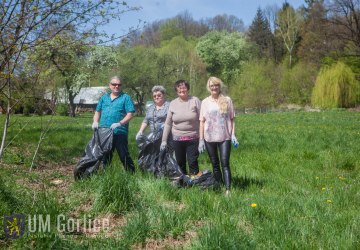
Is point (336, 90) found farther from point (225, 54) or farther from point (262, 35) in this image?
point (262, 35)

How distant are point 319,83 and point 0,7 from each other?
37.9 meters

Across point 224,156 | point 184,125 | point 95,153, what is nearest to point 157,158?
point 184,125

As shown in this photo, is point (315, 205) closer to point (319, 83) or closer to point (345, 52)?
point (319, 83)

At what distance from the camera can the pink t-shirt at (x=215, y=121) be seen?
5.38 meters

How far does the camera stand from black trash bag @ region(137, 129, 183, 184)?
18.2 feet

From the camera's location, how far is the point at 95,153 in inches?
222

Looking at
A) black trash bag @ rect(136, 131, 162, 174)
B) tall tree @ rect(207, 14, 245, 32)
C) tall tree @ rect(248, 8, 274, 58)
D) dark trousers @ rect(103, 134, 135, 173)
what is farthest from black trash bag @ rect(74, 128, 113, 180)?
tall tree @ rect(207, 14, 245, 32)

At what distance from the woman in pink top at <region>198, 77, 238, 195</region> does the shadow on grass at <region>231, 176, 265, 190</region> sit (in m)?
0.35

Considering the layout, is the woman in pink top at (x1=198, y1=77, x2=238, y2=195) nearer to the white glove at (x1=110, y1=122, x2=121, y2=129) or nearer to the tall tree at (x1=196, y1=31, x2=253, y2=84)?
the white glove at (x1=110, y1=122, x2=121, y2=129)

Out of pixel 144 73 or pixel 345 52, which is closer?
pixel 144 73

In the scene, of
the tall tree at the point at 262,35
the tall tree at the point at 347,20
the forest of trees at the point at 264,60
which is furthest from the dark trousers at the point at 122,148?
the tall tree at the point at 262,35

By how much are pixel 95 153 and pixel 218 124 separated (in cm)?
189

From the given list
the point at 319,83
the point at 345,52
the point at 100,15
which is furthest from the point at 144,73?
A: the point at 100,15

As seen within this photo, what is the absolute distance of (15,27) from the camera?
5.08 m
